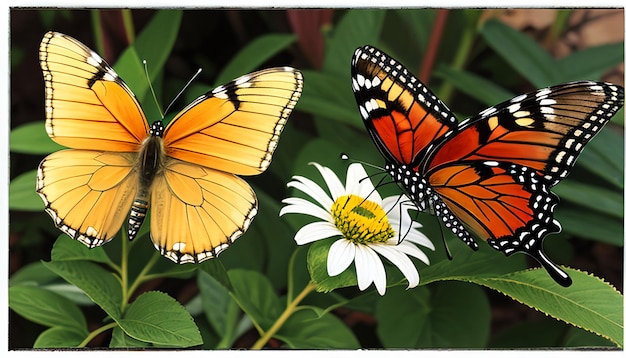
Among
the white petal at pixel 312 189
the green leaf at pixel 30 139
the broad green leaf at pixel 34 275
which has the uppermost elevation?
the green leaf at pixel 30 139

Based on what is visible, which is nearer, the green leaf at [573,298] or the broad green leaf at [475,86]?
the green leaf at [573,298]

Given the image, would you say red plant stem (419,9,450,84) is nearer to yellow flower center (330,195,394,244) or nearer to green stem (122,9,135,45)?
yellow flower center (330,195,394,244)

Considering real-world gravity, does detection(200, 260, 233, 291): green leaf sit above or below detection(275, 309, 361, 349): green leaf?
above

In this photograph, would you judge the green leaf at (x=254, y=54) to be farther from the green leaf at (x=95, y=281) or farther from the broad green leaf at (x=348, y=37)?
the green leaf at (x=95, y=281)

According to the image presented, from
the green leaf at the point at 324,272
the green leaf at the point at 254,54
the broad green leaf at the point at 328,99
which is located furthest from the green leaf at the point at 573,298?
the green leaf at the point at 254,54

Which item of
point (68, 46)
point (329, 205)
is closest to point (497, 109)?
point (329, 205)

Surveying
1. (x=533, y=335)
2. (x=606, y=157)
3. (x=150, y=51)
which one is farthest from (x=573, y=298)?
(x=150, y=51)

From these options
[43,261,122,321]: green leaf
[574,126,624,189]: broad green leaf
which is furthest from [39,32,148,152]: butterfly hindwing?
[574,126,624,189]: broad green leaf
